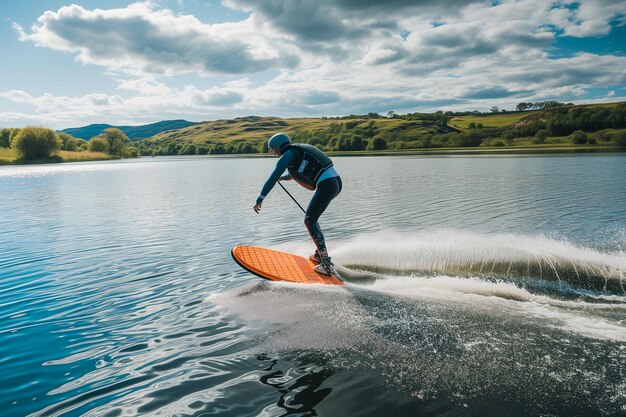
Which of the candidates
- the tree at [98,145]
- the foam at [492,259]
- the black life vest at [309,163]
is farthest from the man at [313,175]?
the tree at [98,145]

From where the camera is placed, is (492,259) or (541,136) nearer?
(492,259)

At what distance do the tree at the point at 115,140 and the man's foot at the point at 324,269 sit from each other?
6509 inches

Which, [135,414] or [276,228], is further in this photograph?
[276,228]

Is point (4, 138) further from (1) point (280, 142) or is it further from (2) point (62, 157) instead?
(1) point (280, 142)

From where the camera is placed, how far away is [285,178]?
10.9 meters

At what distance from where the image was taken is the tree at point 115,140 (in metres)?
153

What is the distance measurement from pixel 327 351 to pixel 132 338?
3.52 m

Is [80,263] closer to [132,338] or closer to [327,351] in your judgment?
[132,338]

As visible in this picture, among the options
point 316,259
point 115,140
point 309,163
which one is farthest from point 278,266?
point 115,140

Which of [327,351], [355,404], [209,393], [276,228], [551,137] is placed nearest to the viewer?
[355,404]

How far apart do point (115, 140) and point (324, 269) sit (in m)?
167

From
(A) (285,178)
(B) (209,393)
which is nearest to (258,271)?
(A) (285,178)

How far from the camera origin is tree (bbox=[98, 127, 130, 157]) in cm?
15338

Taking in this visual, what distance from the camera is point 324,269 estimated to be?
9.91 meters
